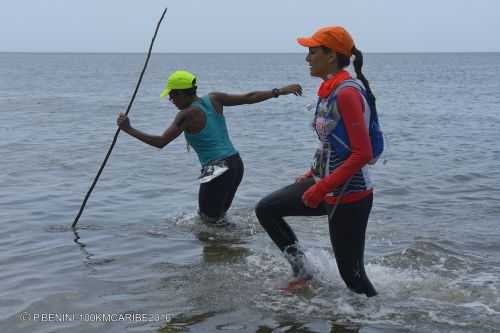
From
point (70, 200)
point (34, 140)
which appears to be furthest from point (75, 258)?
point (34, 140)

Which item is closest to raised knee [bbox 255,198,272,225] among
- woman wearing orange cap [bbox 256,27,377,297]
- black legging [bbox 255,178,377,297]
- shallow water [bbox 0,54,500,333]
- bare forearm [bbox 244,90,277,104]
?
black legging [bbox 255,178,377,297]

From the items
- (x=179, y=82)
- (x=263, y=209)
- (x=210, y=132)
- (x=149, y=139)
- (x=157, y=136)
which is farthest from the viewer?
(x=210, y=132)

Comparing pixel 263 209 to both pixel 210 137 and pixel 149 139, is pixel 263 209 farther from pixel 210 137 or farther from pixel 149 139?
pixel 210 137

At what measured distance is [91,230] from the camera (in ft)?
27.8

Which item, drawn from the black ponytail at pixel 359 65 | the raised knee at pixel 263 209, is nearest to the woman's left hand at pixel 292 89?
the raised knee at pixel 263 209

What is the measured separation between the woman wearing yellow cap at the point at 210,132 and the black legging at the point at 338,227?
154 centimetres

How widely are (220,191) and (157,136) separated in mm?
1132

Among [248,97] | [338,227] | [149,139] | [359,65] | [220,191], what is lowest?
[220,191]

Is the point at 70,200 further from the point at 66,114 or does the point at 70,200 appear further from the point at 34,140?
the point at 66,114

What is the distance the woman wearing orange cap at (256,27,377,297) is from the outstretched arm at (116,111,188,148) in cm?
199

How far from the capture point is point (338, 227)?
16.1 ft

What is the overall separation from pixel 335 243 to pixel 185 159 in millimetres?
10782

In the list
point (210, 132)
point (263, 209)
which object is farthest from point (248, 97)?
point (263, 209)
